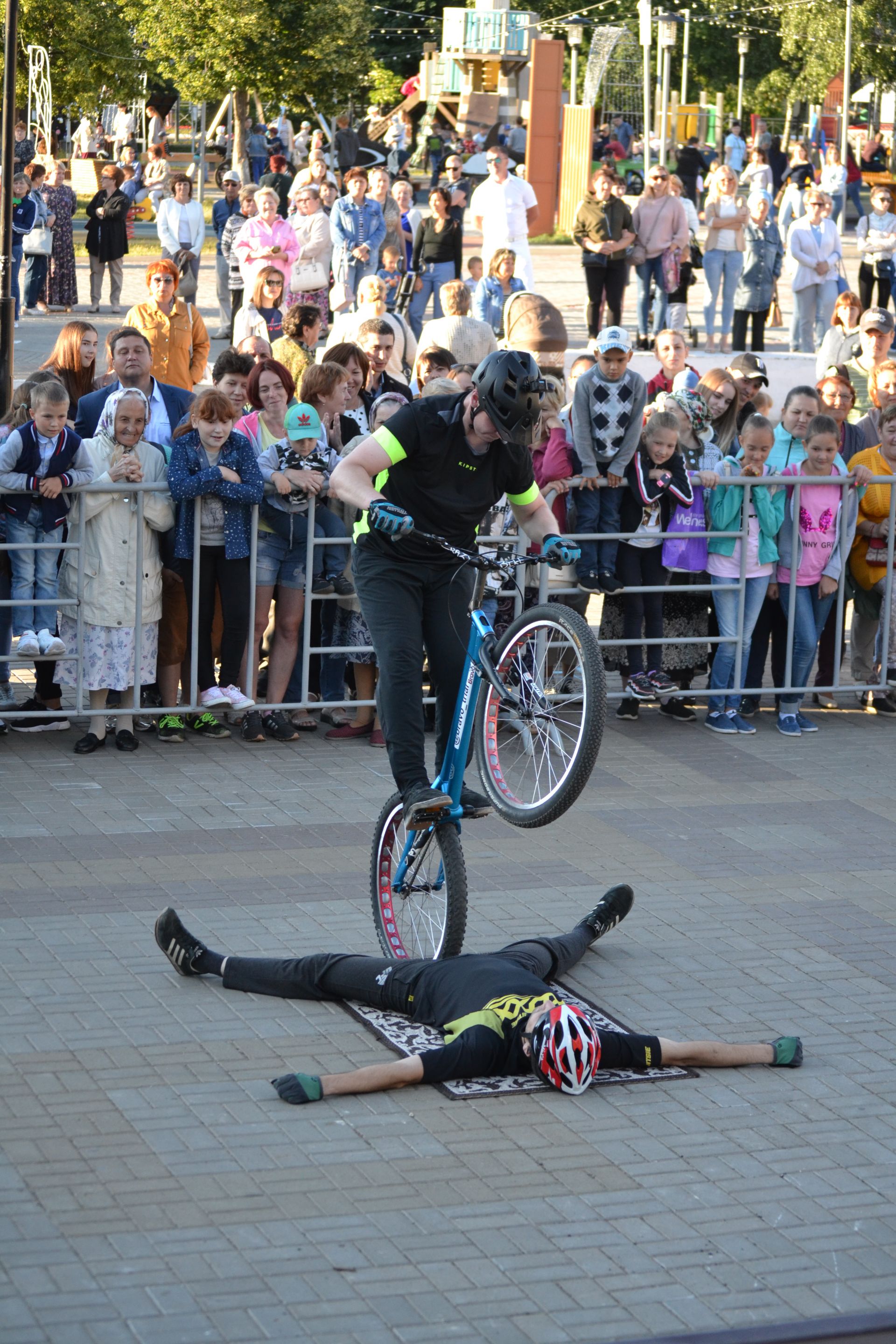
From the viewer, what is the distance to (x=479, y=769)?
6.28 m

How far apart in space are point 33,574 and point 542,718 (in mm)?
4234

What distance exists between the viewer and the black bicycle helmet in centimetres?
588

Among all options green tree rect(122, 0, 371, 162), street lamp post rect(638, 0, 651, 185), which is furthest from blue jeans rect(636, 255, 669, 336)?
green tree rect(122, 0, 371, 162)

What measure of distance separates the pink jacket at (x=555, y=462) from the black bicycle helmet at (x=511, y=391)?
429 centimetres

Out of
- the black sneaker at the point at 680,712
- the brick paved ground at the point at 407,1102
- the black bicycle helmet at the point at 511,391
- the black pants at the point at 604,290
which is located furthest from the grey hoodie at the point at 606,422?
the black pants at the point at 604,290

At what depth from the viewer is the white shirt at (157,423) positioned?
10211 millimetres

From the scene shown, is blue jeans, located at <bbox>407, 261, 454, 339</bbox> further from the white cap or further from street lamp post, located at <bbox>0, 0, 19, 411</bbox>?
the white cap

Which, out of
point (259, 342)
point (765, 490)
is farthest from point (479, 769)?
point (259, 342)

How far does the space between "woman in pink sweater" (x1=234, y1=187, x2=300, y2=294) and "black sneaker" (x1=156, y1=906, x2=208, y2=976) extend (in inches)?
483

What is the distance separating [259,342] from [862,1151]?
708 centimetres

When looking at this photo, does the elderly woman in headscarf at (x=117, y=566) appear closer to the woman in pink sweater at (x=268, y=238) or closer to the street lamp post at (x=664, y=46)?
the woman in pink sweater at (x=268, y=238)

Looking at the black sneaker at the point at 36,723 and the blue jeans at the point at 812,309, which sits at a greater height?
the blue jeans at the point at 812,309

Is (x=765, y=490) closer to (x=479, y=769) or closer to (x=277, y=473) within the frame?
(x=277, y=473)

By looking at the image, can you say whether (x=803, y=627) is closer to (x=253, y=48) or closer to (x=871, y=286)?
(x=871, y=286)
